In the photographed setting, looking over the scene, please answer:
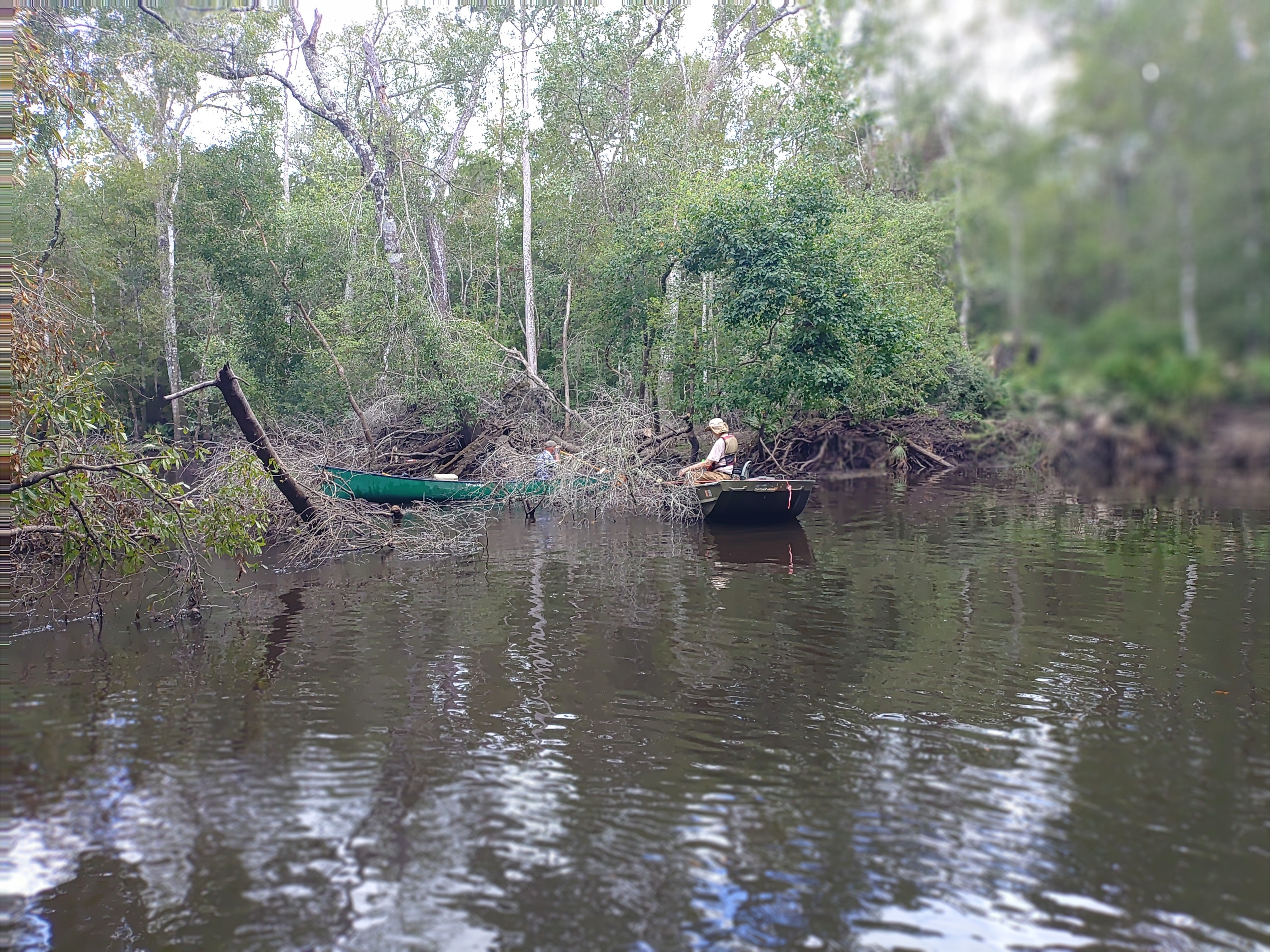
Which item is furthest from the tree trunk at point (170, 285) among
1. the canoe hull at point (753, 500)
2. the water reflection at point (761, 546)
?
the water reflection at point (761, 546)

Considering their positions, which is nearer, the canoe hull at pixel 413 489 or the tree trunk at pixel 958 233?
the tree trunk at pixel 958 233

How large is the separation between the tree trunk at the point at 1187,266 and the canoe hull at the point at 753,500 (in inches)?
575

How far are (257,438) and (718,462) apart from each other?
812 cm

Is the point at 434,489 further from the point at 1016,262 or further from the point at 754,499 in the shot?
the point at 1016,262

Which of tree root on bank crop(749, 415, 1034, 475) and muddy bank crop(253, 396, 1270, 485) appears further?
tree root on bank crop(749, 415, 1034, 475)

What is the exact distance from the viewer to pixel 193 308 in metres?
27.9

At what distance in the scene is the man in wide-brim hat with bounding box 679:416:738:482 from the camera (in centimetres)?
1638

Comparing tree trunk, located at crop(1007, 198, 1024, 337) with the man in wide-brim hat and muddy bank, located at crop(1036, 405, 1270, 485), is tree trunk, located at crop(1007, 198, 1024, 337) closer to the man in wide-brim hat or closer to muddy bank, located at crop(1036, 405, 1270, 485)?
muddy bank, located at crop(1036, 405, 1270, 485)

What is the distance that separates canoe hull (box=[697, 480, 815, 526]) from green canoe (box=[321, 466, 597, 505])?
241 cm

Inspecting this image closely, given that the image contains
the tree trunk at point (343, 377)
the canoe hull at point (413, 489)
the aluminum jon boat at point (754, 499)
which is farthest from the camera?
the tree trunk at point (343, 377)

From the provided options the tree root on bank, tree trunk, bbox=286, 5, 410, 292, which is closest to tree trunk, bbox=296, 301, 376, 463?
tree trunk, bbox=286, 5, 410, 292

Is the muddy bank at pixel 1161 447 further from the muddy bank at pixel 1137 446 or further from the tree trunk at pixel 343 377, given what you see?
the tree trunk at pixel 343 377

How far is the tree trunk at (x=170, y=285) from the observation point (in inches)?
1102

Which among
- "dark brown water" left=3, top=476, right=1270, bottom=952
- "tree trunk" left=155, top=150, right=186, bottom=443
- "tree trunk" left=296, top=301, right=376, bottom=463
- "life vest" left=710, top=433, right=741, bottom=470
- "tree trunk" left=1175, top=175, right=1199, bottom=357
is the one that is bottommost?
"dark brown water" left=3, top=476, right=1270, bottom=952
